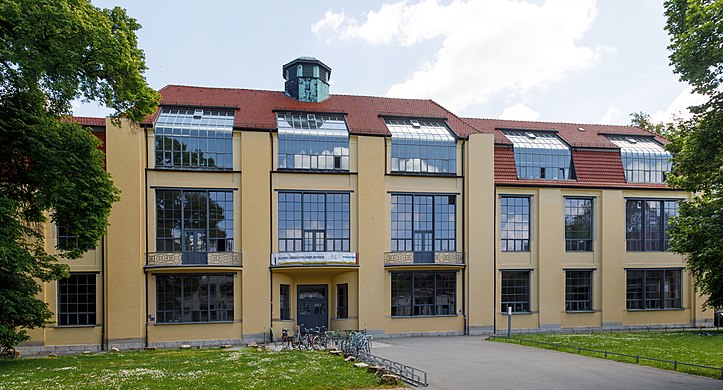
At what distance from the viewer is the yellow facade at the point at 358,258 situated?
89.0 ft

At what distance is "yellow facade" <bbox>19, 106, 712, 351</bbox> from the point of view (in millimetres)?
27141

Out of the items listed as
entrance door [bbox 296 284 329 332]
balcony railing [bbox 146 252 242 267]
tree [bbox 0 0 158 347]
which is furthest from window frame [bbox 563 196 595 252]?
tree [bbox 0 0 158 347]

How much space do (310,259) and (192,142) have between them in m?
8.11

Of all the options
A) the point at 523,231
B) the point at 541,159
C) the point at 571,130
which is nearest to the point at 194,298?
the point at 523,231

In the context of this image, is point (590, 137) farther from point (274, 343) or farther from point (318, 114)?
point (274, 343)

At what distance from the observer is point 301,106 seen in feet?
107

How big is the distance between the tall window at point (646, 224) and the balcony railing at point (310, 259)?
16883 mm

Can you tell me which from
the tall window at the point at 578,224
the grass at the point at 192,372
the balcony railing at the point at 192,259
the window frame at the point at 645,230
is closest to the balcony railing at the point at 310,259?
the balcony railing at the point at 192,259

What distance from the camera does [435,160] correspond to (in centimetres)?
3111

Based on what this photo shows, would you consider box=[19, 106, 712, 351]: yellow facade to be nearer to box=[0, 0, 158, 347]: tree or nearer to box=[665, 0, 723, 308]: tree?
box=[0, 0, 158, 347]: tree

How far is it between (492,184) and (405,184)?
488cm

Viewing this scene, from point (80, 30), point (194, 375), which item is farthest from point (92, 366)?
point (80, 30)

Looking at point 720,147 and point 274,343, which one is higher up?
point 720,147

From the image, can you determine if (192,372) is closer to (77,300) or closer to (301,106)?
(77,300)
